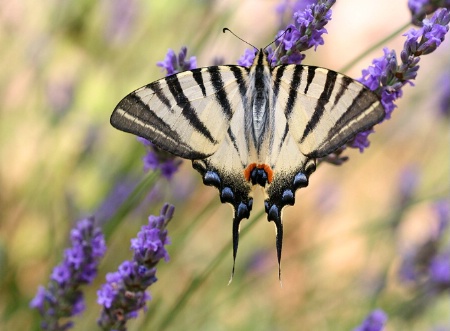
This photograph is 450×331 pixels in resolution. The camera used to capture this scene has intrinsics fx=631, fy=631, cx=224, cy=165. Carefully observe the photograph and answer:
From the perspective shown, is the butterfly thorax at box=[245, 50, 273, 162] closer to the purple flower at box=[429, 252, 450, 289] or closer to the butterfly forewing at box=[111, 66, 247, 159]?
the butterfly forewing at box=[111, 66, 247, 159]

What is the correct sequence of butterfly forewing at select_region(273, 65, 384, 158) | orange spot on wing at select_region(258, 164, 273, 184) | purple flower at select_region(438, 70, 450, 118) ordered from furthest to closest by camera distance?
purple flower at select_region(438, 70, 450, 118) < orange spot on wing at select_region(258, 164, 273, 184) < butterfly forewing at select_region(273, 65, 384, 158)

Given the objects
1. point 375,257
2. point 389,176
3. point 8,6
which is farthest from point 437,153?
point 8,6

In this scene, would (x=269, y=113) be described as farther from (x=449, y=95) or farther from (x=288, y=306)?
(x=288, y=306)

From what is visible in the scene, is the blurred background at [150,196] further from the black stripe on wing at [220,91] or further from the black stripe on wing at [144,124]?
the black stripe on wing at [144,124]

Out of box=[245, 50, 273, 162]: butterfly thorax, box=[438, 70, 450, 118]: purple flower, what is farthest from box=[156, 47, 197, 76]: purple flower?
box=[438, 70, 450, 118]: purple flower

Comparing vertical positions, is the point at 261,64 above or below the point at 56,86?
below

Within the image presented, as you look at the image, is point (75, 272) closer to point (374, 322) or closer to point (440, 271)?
point (374, 322)

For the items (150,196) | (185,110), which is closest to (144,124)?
(185,110)
